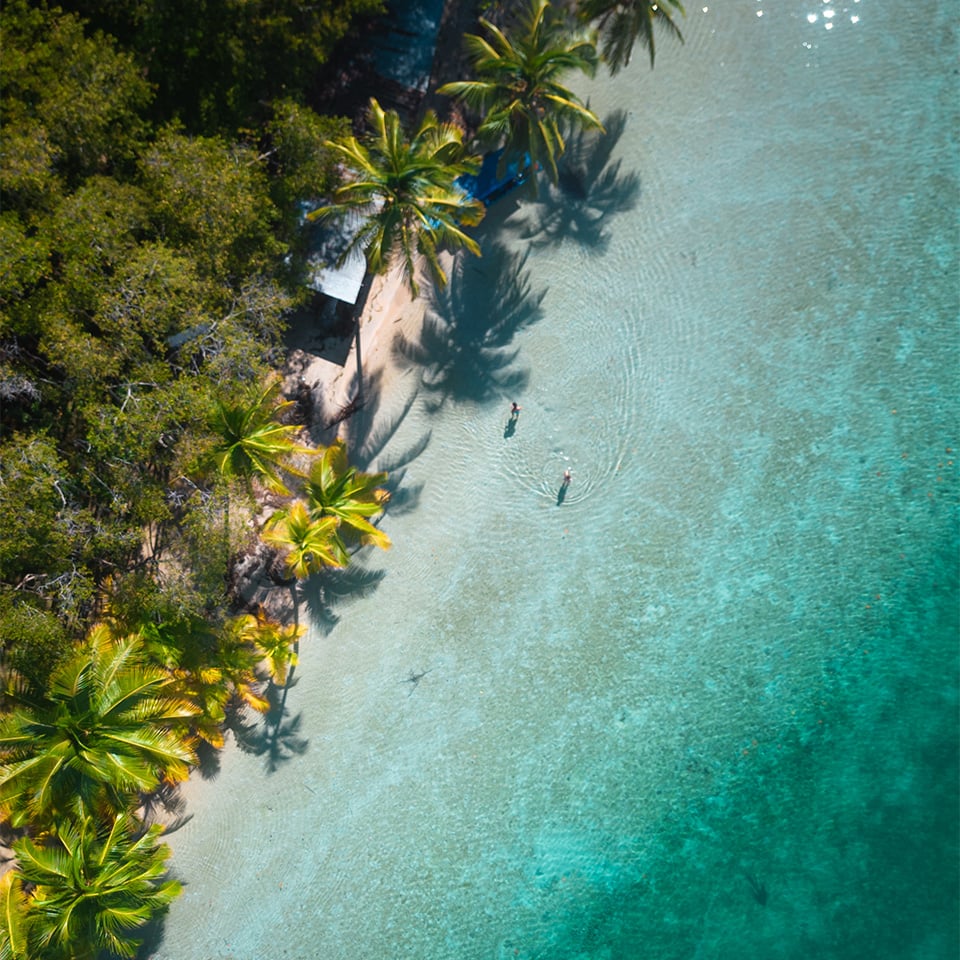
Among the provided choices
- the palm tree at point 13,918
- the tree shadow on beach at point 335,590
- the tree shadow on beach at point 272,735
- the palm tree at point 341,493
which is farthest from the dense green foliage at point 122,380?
the tree shadow on beach at point 335,590

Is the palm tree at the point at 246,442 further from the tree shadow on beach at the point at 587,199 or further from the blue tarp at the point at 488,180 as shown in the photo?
the tree shadow on beach at the point at 587,199

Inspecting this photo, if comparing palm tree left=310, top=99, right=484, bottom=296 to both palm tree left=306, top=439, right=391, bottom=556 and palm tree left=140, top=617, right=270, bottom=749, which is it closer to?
palm tree left=306, top=439, right=391, bottom=556

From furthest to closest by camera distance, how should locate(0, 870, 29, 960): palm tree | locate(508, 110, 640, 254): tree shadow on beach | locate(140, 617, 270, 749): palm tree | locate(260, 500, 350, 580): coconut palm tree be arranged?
1. locate(508, 110, 640, 254): tree shadow on beach
2. locate(260, 500, 350, 580): coconut palm tree
3. locate(140, 617, 270, 749): palm tree
4. locate(0, 870, 29, 960): palm tree

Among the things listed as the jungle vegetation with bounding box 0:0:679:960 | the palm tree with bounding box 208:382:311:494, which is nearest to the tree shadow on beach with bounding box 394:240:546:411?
the jungle vegetation with bounding box 0:0:679:960

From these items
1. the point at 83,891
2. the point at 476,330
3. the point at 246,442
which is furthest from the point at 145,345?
A: the point at 83,891

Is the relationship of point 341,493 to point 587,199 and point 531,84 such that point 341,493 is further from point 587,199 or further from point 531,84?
point 531,84

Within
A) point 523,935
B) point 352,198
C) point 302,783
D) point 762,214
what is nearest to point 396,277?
point 352,198
